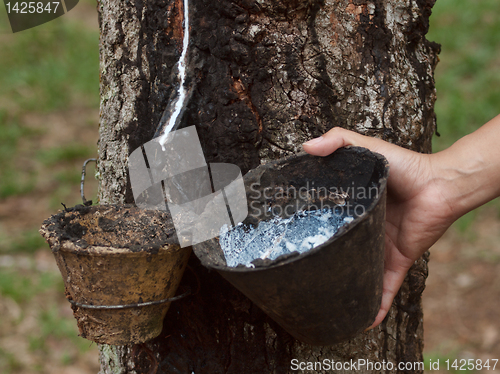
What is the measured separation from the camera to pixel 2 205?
3.54 metres

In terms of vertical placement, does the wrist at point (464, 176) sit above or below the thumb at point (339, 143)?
below

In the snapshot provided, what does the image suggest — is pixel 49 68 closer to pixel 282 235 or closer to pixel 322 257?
pixel 282 235

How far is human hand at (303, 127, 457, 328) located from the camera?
4.36 ft

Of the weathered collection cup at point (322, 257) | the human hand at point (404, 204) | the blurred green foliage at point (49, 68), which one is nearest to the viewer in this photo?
the weathered collection cup at point (322, 257)

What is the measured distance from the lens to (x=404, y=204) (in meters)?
1.47

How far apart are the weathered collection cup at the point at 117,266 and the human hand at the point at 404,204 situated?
58 cm

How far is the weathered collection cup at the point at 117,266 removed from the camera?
3.89 feet

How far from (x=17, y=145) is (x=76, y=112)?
79 cm

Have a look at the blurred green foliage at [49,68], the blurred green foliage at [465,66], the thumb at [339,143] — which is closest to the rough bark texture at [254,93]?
the thumb at [339,143]

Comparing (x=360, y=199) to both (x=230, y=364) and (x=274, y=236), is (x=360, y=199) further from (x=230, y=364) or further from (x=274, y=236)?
(x=230, y=364)

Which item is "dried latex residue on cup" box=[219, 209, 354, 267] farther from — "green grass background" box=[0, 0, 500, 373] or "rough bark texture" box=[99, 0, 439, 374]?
"green grass background" box=[0, 0, 500, 373]

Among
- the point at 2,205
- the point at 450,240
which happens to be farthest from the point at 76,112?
the point at 450,240

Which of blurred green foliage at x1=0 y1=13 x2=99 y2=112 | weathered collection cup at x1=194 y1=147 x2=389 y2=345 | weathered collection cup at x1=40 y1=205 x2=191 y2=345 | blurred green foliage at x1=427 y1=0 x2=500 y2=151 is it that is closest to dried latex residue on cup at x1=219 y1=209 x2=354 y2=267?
weathered collection cup at x1=194 y1=147 x2=389 y2=345

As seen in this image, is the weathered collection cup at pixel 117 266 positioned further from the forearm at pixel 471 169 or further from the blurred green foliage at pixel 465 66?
the blurred green foliage at pixel 465 66
